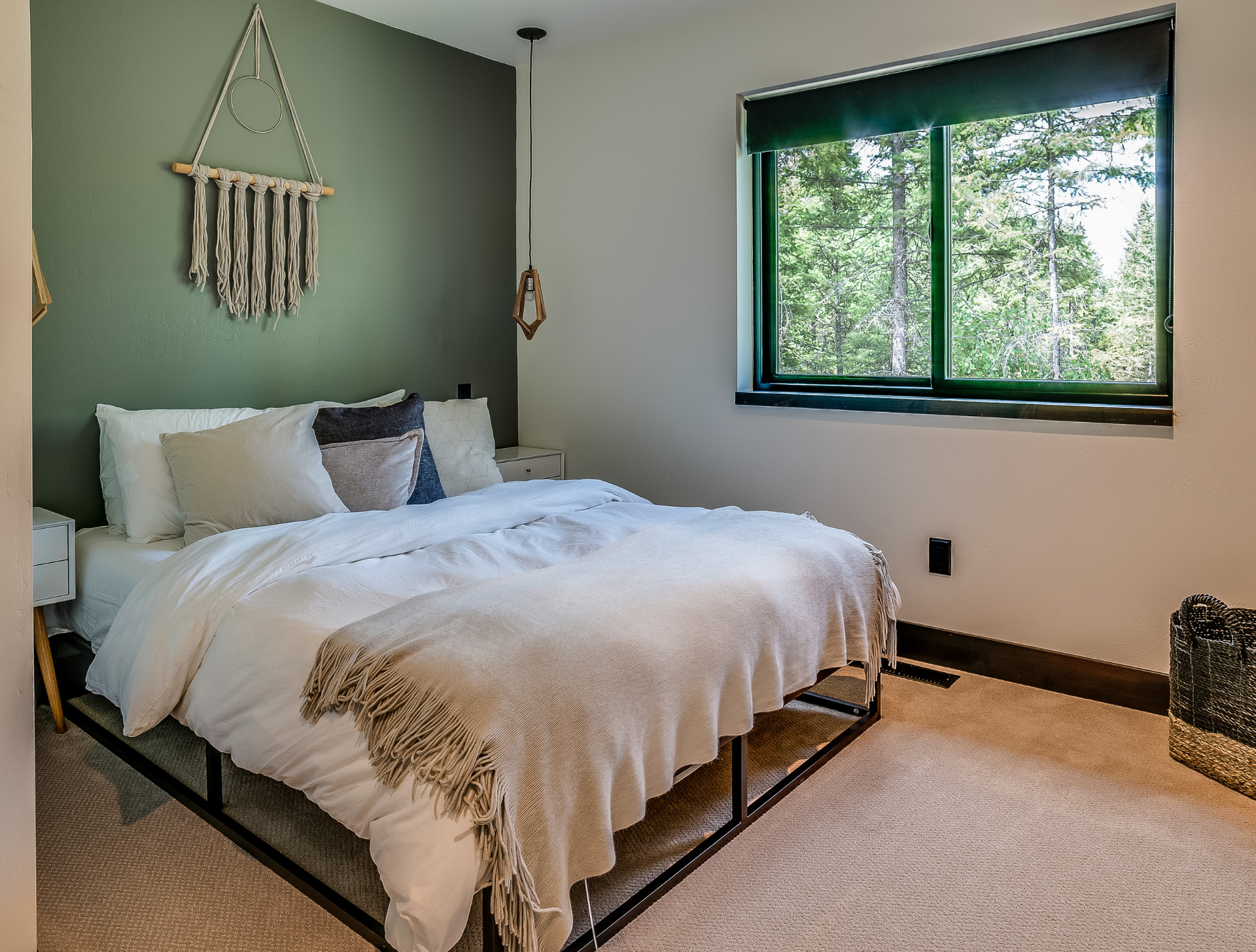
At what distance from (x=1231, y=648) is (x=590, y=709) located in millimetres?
1721

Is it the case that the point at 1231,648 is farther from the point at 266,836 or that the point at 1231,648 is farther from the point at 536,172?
the point at 536,172

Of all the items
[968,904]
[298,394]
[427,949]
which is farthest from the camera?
[298,394]

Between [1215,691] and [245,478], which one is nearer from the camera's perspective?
[1215,691]

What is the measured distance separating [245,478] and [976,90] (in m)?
2.64

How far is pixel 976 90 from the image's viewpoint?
2.98 metres

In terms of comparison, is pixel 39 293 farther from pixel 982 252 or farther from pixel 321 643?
pixel 982 252

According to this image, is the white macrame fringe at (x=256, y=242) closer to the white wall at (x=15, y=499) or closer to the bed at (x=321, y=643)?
the bed at (x=321, y=643)

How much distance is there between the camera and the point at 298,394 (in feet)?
11.4

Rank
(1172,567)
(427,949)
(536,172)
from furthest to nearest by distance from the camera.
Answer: (536,172), (1172,567), (427,949)

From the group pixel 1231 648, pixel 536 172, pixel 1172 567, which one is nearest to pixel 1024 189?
pixel 1172 567

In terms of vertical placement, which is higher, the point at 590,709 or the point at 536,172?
the point at 536,172

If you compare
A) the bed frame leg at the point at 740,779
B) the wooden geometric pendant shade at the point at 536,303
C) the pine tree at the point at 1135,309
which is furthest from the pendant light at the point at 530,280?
the bed frame leg at the point at 740,779

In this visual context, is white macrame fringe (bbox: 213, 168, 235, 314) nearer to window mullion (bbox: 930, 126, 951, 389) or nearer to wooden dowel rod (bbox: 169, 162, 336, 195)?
wooden dowel rod (bbox: 169, 162, 336, 195)

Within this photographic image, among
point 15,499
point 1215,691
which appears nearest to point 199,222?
point 15,499
